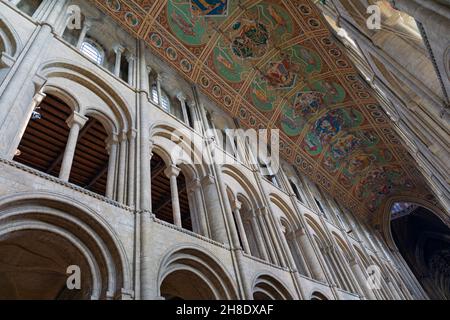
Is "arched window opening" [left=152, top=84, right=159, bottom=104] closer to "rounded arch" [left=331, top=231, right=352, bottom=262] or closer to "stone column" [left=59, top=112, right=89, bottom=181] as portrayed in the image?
"stone column" [left=59, top=112, right=89, bottom=181]

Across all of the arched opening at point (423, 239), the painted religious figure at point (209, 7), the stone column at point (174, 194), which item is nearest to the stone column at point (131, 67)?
the stone column at point (174, 194)

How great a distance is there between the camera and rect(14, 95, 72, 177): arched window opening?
832 cm

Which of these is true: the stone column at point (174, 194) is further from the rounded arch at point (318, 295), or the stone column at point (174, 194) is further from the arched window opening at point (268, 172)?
the arched window opening at point (268, 172)

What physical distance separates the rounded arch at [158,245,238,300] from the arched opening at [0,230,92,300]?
1.86 meters

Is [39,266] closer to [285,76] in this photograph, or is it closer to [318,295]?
[318,295]

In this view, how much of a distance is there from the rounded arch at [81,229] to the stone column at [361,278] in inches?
488

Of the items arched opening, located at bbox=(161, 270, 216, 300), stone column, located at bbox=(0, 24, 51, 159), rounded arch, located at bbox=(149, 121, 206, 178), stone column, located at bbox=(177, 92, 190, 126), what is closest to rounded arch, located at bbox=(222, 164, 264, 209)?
rounded arch, located at bbox=(149, 121, 206, 178)

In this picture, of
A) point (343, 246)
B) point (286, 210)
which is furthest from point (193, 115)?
point (343, 246)

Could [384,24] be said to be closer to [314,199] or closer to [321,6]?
[321,6]

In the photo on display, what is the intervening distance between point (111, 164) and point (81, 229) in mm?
2092

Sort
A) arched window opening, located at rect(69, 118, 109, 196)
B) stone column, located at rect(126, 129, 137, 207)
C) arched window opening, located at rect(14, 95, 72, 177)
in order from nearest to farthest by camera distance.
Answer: stone column, located at rect(126, 129, 137, 207), arched window opening, located at rect(14, 95, 72, 177), arched window opening, located at rect(69, 118, 109, 196)

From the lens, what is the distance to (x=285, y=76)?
1519 centimetres

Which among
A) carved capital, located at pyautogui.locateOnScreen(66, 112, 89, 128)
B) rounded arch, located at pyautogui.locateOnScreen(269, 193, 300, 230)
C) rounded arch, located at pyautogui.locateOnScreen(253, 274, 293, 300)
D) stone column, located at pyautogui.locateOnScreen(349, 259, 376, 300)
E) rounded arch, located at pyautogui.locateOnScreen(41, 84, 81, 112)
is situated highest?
rounded arch, located at pyautogui.locateOnScreen(269, 193, 300, 230)

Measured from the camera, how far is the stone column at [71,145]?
5.62 m
